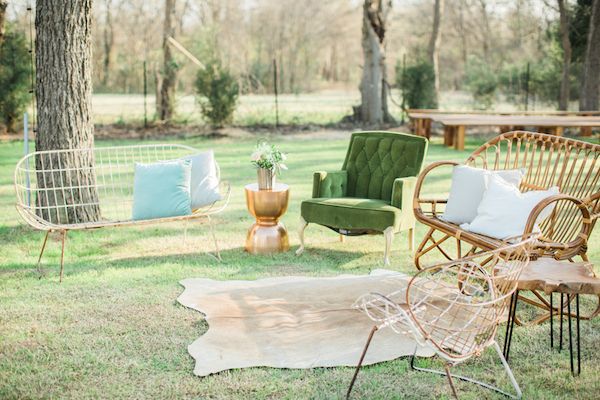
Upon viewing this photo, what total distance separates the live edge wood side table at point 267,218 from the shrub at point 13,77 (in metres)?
10.0

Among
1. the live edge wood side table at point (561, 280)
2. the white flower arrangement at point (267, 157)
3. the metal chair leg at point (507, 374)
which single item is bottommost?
the metal chair leg at point (507, 374)

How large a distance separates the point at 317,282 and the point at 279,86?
1961cm

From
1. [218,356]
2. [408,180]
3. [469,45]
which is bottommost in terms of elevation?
[218,356]

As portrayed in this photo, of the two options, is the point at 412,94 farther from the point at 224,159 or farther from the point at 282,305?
the point at 282,305

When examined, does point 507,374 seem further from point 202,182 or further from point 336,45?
point 336,45

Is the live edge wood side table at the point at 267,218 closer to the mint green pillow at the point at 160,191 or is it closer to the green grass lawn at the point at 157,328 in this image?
the green grass lawn at the point at 157,328

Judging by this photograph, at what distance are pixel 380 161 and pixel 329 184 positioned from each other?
0.51m

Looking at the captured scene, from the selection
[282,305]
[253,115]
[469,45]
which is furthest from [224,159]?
[469,45]

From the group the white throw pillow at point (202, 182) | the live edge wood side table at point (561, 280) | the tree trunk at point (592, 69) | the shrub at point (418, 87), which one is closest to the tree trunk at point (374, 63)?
the shrub at point (418, 87)

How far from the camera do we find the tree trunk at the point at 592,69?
15297 millimetres

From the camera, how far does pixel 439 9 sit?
743 inches

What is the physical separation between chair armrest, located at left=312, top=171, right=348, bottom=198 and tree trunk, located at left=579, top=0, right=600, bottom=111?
11.0 meters

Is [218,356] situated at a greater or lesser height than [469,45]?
lesser

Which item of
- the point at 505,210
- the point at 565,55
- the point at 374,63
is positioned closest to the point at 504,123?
the point at 374,63
